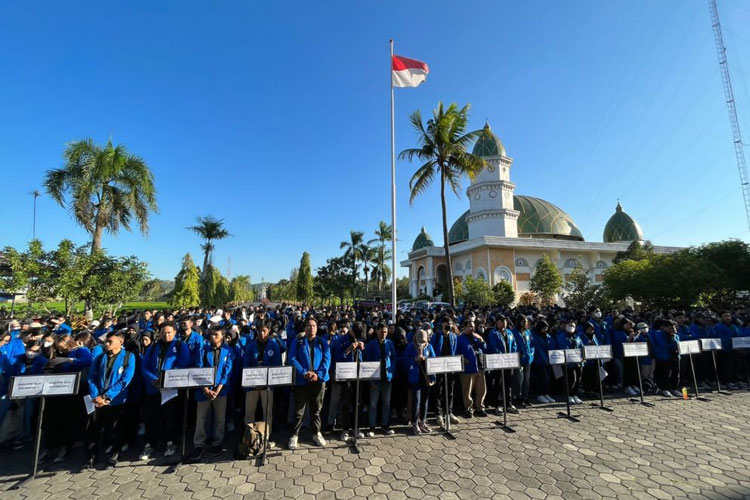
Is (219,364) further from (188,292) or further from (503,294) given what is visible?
(503,294)

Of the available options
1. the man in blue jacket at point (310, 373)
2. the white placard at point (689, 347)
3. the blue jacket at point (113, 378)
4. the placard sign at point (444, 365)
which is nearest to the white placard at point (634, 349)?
the white placard at point (689, 347)

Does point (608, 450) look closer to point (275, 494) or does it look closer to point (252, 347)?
point (275, 494)

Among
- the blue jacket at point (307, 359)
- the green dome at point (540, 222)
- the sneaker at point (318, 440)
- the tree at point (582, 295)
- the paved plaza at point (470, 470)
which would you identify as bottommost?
the paved plaza at point (470, 470)

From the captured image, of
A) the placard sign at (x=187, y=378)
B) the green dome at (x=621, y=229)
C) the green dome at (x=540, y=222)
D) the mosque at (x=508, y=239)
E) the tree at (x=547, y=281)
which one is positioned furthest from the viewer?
the green dome at (x=621, y=229)

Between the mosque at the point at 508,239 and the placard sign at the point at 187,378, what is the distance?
36.3 m

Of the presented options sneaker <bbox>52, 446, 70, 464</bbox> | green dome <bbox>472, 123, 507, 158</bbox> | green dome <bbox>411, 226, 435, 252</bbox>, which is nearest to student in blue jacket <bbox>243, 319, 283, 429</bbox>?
sneaker <bbox>52, 446, 70, 464</bbox>

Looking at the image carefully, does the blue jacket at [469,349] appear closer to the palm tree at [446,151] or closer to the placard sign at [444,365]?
the placard sign at [444,365]

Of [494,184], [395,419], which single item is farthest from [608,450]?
[494,184]

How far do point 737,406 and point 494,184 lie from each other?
Result: 3671cm

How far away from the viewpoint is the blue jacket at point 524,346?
7.16 metres

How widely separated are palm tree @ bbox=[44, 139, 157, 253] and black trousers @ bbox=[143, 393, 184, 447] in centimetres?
1317

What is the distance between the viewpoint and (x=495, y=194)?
41.1 m

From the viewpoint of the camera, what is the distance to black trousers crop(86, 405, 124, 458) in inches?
181

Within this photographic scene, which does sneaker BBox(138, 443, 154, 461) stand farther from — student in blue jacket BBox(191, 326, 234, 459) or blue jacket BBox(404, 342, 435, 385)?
blue jacket BBox(404, 342, 435, 385)
